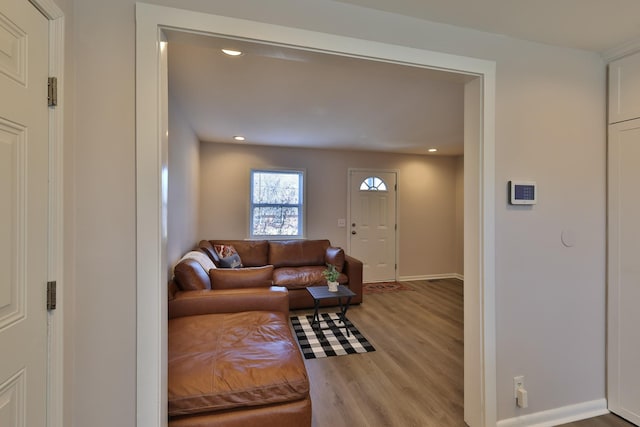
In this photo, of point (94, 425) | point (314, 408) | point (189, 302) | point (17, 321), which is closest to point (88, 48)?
point (17, 321)

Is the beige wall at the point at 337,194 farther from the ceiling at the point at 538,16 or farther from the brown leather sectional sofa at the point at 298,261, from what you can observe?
the ceiling at the point at 538,16

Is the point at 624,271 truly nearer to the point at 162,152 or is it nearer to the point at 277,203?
the point at 162,152

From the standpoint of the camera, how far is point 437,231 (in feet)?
18.6

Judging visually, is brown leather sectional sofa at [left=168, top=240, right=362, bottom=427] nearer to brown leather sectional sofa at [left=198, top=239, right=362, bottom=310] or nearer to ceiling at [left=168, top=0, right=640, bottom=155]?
brown leather sectional sofa at [left=198, top=239, right=362, bottom=310]

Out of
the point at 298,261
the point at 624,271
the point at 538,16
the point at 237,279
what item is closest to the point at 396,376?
the point at 237,279

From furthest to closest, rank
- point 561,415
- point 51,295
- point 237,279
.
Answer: point 237,279 → point 561,415 → point 51,295

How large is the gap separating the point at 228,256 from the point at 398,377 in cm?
267

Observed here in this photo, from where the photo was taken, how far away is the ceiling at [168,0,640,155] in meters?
1.42

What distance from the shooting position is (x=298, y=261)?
14.8 ft

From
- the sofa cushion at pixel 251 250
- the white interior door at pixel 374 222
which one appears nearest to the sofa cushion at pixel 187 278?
the sofa cushion at pixel 251 250

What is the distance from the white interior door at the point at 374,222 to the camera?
5.24 m

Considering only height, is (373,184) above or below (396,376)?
above

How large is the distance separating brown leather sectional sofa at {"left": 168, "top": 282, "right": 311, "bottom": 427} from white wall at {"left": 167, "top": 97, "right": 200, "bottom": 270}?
38.6 inches

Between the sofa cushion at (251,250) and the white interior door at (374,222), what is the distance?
1.63 metres
